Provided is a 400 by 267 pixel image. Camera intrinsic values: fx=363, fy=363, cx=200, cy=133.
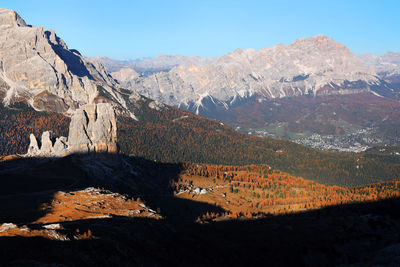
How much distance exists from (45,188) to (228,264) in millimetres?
98139

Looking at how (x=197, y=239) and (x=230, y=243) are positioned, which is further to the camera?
(x=230, y=243)

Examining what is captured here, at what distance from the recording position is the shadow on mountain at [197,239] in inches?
3445

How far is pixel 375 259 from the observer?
361ft

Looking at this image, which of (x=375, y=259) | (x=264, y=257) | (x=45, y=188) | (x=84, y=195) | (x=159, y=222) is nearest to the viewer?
(x=375, y=259)

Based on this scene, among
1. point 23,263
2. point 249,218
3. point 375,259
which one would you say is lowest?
point 249,218

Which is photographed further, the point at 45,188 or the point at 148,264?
the point at 45,188

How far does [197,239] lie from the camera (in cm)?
13162

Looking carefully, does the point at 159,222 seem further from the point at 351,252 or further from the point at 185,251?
the point at 351,252

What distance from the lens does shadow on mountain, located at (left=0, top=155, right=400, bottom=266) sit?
3445 inches

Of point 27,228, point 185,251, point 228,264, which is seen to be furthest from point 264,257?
point 27,228

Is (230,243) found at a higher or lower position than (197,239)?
lower

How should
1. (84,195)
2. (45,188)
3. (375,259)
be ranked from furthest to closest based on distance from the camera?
(45,188) → (84,195) → (375,259)

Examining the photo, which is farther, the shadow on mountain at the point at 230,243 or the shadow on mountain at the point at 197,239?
the shadow on mountain at the point at 197,239

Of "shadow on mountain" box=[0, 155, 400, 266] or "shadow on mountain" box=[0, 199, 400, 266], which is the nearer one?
"shadow on mountain" box=[0, 199, 400, 266]
